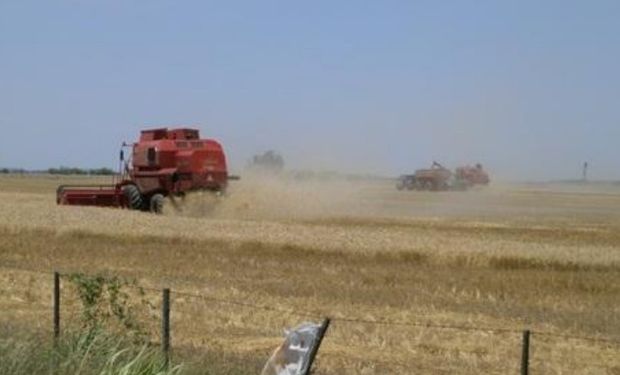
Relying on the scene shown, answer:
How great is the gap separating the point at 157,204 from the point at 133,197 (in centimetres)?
185

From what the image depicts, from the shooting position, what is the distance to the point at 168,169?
135 feet

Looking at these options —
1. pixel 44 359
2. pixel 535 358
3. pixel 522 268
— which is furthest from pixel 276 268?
pixel 44 359

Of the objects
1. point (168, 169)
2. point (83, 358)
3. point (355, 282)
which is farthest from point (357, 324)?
point (168, 169)

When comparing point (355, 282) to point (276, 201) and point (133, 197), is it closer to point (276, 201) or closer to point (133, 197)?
point (133, 197)

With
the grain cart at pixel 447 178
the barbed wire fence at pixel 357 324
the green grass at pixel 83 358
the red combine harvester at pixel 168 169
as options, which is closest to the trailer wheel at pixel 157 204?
the red combine harvester at pixel 168 169

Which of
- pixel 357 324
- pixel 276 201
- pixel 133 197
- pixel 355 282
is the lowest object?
pixel 355 282

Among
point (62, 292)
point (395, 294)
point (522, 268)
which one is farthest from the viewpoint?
point (522, 268)

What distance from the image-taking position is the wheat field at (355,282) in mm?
13164

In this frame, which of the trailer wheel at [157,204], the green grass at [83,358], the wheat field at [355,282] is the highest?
the green grass at [83,358]

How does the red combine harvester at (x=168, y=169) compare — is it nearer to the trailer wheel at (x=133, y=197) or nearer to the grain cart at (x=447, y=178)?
the trailer wheel at (x=133, y=197)

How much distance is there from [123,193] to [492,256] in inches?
860

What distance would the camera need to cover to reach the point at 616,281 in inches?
895

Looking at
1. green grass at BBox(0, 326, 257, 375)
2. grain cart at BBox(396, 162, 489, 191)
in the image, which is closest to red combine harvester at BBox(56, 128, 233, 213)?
green grass at BBox(0, 326, 257, 375)

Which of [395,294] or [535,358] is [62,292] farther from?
[535,358]
